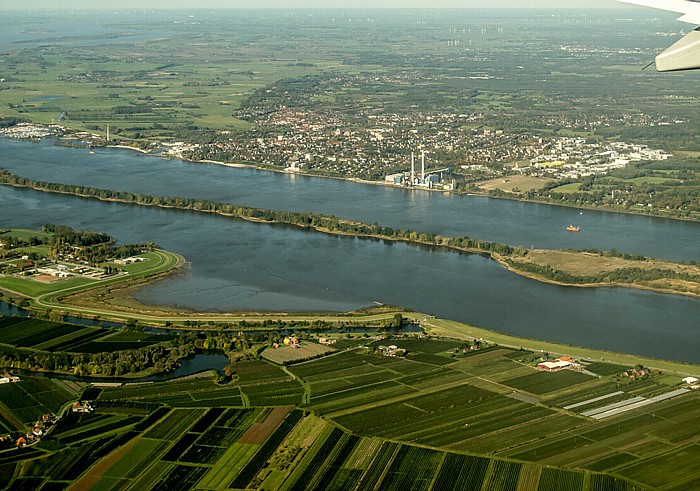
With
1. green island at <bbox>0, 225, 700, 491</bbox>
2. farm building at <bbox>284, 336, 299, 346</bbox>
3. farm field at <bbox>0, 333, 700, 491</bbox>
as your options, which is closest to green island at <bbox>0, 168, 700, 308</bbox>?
green island at <bbox>0, 225, 700, 491</bbox>

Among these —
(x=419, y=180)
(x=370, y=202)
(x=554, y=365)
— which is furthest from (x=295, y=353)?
(x=419, y=180)

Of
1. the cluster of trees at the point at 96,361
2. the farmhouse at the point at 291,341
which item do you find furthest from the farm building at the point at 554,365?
the cluster of trees at the point at 96,361

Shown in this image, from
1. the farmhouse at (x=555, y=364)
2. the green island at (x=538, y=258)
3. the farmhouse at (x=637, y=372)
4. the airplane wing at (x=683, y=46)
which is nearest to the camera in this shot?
the airplane wing at (x=683, y=46)

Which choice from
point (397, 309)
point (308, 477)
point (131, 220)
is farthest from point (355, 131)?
point (308, 477)

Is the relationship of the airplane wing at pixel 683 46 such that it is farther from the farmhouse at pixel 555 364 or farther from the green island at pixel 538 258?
the green island at pixel 538 258

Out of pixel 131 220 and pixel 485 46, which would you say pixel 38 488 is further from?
pixel 485 46

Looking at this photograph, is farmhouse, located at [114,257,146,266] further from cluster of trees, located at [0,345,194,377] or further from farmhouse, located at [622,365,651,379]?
farmhouse, located at [622,365,651,379]
